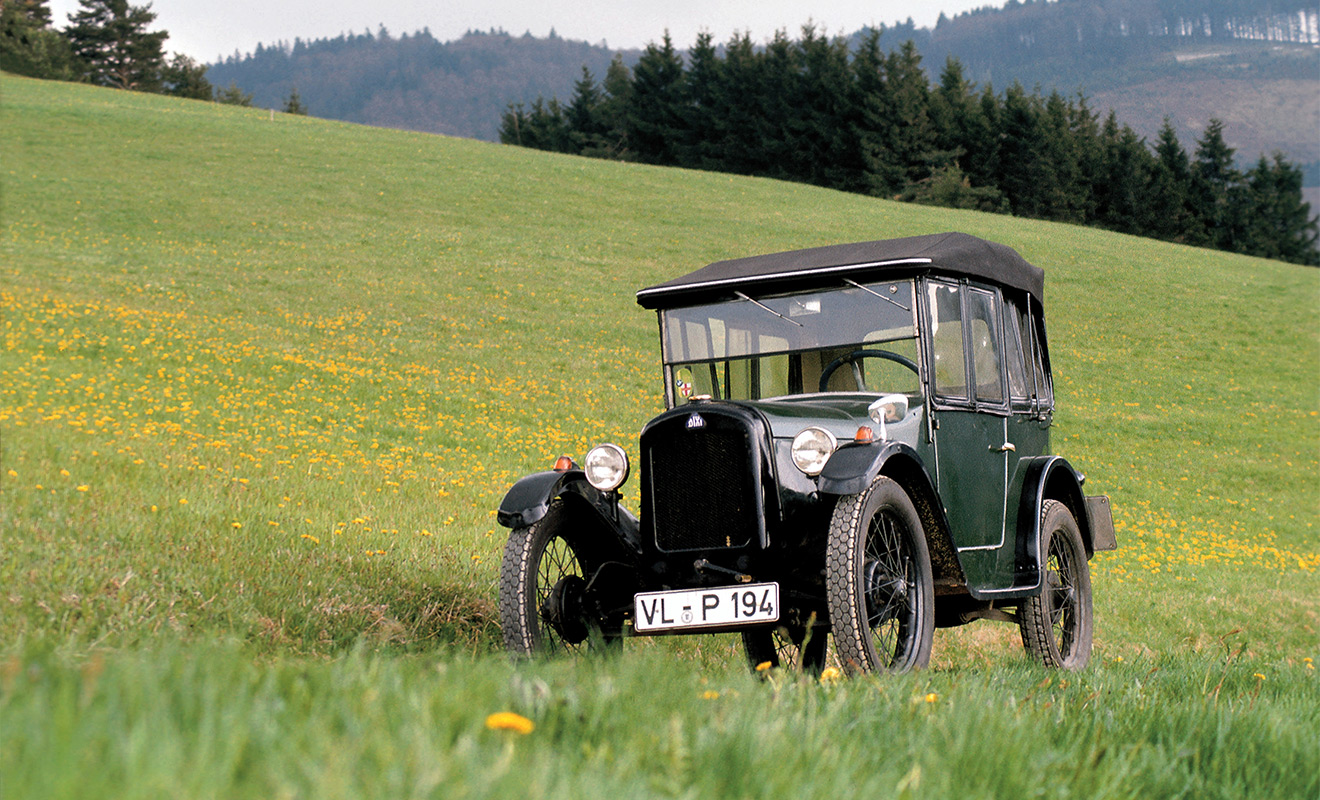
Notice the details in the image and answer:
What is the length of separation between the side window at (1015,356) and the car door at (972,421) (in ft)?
0.59

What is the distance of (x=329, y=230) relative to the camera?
92.0 feet

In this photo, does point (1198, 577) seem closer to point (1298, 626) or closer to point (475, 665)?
point (1298, 626)

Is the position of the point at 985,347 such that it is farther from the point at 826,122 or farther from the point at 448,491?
the point at 826,122

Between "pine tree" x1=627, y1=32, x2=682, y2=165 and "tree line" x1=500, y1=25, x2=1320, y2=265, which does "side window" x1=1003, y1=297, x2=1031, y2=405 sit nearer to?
"tree line" x1=500, y1=25, x2=1320, y2=265

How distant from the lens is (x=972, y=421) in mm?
5848

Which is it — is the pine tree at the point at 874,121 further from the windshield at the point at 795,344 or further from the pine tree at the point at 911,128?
the windshield at the point at 795,344

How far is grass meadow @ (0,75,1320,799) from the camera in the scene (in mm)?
1784

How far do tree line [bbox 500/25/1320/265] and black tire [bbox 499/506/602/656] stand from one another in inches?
2090

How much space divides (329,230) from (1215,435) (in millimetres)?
21801

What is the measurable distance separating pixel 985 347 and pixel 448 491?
19.5 feet

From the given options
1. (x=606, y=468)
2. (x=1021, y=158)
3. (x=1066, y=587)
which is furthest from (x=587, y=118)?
(x=606, y=468)

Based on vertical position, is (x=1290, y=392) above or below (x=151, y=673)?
below

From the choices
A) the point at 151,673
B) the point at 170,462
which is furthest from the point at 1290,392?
the point at 151,673

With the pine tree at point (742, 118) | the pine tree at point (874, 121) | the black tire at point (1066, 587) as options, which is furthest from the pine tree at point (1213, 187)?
the black tire at point (1066, 587)
